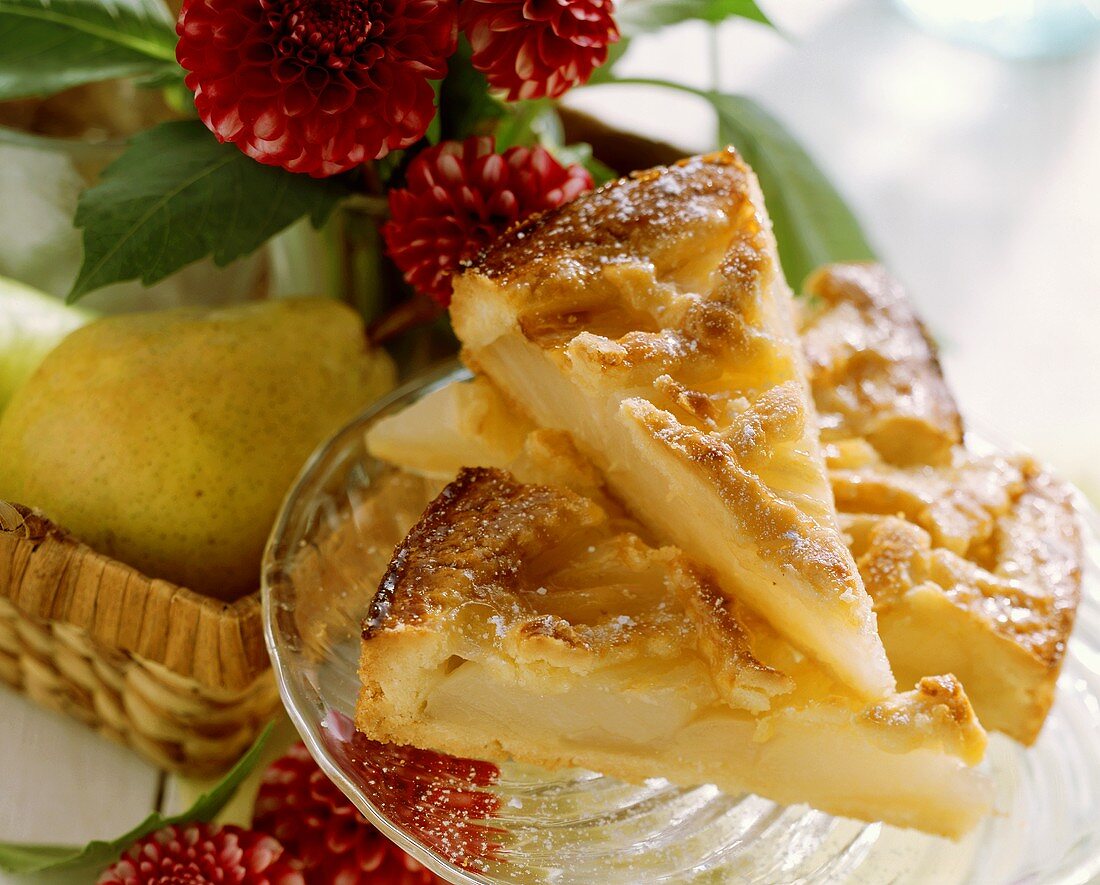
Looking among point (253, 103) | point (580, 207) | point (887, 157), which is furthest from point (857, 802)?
point (887, 157)

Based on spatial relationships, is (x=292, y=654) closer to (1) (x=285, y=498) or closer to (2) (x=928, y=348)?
(1) (x=285, y=498)

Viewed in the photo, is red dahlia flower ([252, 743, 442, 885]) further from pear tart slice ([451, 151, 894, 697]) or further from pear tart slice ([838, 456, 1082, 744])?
pear tart slice ([838, 456, 1082, 744])

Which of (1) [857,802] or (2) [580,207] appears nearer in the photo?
(1) [857,802]

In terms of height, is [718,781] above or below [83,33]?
below

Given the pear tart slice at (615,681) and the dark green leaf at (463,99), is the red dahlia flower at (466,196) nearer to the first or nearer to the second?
the dark green leaf at (463,99)

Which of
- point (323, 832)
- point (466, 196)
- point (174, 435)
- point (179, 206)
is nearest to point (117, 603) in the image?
point (174, 435)

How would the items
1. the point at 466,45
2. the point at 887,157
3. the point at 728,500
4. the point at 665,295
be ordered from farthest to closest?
the point at 887,157, the point at 466,45, the point at 665,295, the point at 728,500

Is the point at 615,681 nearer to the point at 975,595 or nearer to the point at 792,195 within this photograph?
the point at 975,595

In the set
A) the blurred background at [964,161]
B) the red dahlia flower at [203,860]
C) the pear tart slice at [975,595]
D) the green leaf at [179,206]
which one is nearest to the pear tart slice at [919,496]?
the pear tart slice at [975,595]
